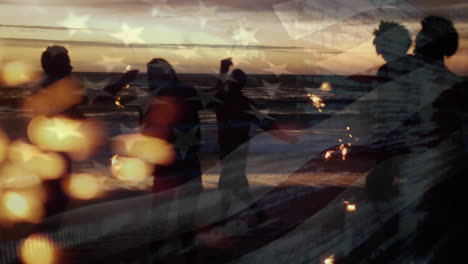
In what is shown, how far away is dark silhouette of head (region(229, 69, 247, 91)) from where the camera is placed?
3991 mm

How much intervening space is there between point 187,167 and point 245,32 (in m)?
0.93

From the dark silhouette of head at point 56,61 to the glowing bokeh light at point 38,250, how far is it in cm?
92

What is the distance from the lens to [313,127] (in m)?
4.15

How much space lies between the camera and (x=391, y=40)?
139 inches

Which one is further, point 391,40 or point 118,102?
point 391,40

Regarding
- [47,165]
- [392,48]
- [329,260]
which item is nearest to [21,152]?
[47,165]

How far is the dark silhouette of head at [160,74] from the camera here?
10.6 feet

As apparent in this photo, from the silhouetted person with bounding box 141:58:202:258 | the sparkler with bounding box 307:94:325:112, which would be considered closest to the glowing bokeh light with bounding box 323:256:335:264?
the silhouetted person with bounding box 141:58:202:258

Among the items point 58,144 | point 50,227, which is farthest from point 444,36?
point 50,227

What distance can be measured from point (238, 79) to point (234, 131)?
543 millimetres

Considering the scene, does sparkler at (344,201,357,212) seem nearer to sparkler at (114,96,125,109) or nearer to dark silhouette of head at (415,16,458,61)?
dark silhouette of head at (415,16,458,61)

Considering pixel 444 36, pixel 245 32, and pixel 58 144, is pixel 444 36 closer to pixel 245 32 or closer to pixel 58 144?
pixel 245 32

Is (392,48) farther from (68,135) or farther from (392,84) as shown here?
(68,135)

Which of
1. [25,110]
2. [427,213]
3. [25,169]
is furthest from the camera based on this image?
[427,213]
